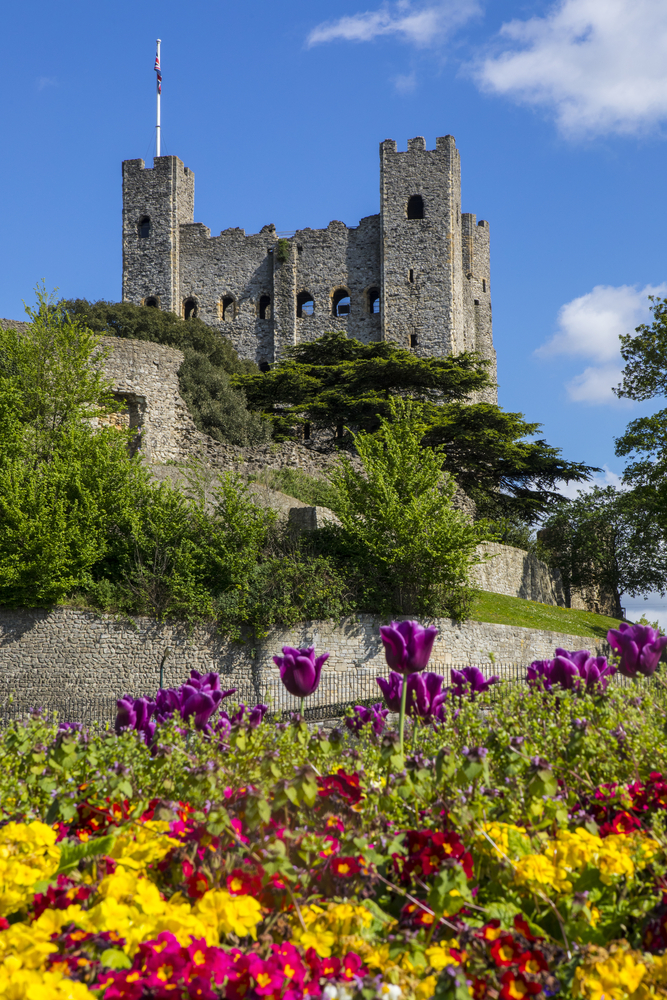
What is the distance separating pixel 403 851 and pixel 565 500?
28.1 m

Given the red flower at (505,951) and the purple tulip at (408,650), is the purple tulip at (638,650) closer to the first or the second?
the purple tulip at (408,650)

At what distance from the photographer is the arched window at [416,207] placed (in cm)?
3759

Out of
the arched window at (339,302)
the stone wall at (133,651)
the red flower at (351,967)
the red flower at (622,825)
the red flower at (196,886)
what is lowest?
the stone wall at (133,651)

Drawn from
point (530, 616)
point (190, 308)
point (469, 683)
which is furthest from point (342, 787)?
point (190, 308)

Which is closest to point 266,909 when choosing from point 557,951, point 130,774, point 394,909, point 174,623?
point 394,909

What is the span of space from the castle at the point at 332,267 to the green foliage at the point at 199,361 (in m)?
5.97

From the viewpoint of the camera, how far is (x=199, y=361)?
28500mm

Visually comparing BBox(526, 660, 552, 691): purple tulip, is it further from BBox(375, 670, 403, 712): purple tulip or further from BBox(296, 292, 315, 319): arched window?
BBox(296, 292, 315, 319): arched window

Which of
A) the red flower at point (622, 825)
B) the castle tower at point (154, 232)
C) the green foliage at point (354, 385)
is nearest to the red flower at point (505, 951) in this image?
the red flower at point (622, 825)

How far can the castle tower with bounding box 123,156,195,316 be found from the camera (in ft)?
133

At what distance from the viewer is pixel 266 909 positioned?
8.10 ft

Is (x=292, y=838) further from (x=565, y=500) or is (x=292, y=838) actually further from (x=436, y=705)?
(x=565, y=500)

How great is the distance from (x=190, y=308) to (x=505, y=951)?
41376 millimetres

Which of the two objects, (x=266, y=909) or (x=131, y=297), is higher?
(x=131, y=297)
